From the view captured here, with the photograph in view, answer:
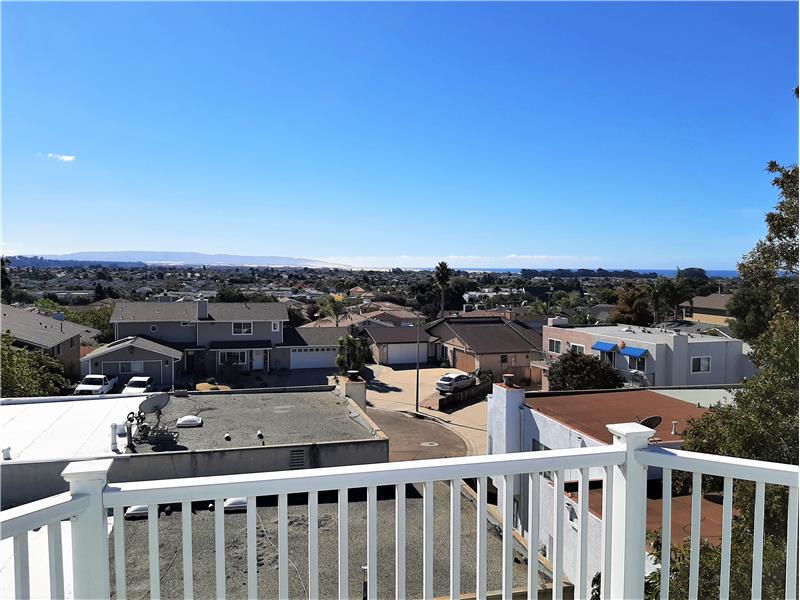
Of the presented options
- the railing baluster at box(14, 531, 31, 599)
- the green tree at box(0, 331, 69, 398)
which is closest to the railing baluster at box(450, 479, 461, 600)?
the railing baluster at box(14, 531, 31, 599)

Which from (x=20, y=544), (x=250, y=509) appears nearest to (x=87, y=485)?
(x=20, y=544)

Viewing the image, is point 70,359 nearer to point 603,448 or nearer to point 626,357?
point 626,357

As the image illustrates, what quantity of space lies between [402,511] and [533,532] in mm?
665

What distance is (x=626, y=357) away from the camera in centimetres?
2644

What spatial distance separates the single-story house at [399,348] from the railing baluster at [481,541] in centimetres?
3748

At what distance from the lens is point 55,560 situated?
6.27 feet

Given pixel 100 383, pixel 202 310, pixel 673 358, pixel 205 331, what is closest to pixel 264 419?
pixel 100 383

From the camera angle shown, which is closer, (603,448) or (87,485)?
(87,485)

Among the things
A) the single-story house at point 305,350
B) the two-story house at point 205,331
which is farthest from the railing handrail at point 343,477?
the single-story house at point 305,350

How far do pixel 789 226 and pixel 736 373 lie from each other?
21919 millimetres

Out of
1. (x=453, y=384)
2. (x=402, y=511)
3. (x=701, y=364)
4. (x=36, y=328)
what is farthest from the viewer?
(x=453, y=384)

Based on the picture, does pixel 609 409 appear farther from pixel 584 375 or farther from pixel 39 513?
pixel 39 513

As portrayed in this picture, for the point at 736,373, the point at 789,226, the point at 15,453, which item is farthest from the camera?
the point at 736,373

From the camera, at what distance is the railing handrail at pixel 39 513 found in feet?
5.82
